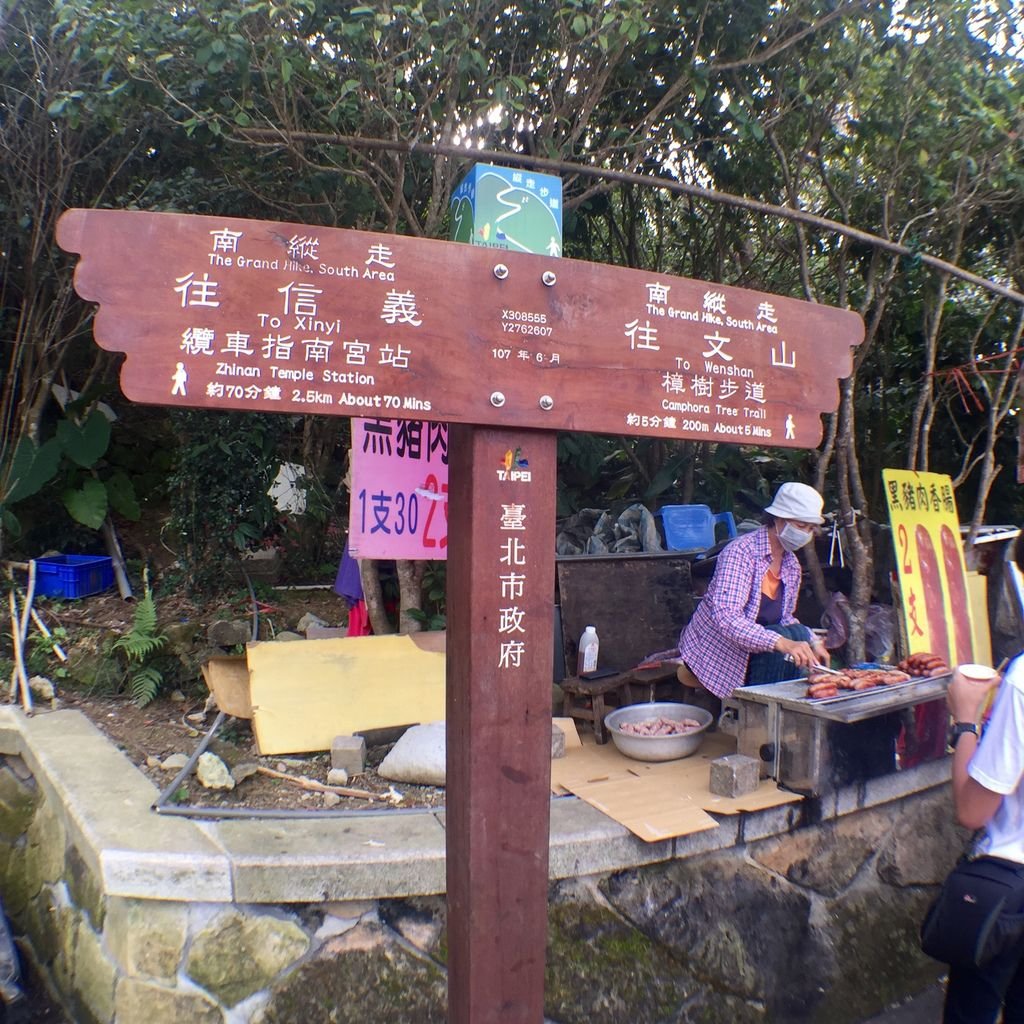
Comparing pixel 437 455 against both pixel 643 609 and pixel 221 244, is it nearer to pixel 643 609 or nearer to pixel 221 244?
pixel 643 609

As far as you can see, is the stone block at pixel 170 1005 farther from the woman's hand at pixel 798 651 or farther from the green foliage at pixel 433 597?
the woman's hand at pixel 798 651

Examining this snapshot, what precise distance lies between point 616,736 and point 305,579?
3512 mm

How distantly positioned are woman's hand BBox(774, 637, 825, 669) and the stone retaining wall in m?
0.64

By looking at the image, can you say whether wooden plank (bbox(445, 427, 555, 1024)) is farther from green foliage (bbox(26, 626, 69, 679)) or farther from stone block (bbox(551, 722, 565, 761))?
green foliage (bbox(26, 626, 69, 679))

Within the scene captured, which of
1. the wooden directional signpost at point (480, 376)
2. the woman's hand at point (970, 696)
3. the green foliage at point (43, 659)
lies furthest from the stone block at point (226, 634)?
the woman's hand at point (970, 696)

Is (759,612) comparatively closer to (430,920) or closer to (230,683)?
(430,920)

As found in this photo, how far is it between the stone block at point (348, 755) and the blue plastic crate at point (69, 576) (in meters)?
3.13

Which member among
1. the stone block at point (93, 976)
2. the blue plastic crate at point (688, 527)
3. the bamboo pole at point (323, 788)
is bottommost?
the stone block at point (93, 976)

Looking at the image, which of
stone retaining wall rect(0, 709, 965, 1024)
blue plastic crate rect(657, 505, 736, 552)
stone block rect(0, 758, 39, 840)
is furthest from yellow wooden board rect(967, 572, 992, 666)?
stone block rect(0, 758, 39, 840)

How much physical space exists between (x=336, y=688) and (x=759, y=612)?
241 centimetres

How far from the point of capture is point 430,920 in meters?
3.15

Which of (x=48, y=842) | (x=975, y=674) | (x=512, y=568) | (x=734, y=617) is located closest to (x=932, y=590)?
(x=734, y=617)

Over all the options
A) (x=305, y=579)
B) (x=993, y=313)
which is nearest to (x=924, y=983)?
(x=993, y=313)

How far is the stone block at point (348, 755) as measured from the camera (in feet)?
13.5
